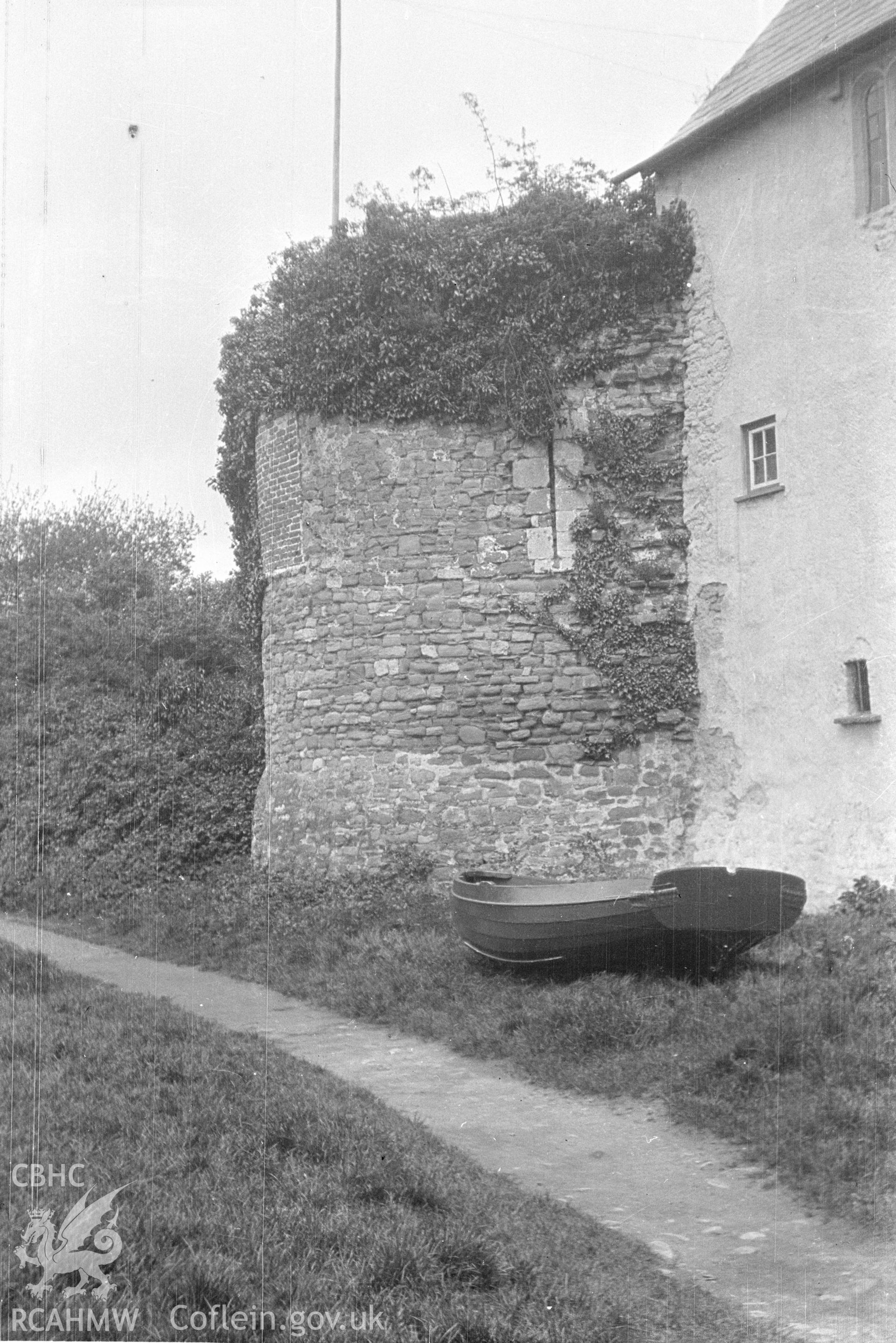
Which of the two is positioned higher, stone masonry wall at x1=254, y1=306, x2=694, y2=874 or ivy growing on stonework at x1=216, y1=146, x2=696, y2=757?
ivy growing on stonework at x1=216, y1=146, x2=696, y2=757

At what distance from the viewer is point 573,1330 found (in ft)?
12.9

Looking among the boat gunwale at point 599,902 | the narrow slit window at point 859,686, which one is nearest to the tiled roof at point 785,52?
the narrow slit window at point 859,686

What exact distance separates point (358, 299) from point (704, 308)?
3.90 meters

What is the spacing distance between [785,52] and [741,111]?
758mm

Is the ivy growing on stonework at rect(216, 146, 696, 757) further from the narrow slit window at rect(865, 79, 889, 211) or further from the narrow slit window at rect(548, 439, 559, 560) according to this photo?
the narrow slit window at rect(865, 79, 889, 211)

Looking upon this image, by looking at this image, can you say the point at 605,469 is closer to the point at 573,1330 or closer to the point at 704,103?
the point at 704,103

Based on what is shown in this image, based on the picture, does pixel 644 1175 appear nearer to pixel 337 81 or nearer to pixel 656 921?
pixel 656 921

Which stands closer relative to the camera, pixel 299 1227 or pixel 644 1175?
pixel 299 1227

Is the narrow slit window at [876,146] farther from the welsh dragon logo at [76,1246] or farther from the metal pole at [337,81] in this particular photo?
the welsh dragon logo at [76,1246]

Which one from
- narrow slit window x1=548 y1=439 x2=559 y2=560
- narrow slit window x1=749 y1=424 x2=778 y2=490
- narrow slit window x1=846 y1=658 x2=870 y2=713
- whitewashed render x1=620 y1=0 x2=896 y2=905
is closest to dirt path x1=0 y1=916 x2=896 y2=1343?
whitewashed render x1=620 y1=0 x2=896 y2=905

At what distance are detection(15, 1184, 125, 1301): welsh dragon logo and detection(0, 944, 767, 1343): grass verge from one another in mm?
43

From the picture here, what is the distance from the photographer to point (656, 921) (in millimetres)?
8328

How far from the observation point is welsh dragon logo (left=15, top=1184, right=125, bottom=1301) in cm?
367

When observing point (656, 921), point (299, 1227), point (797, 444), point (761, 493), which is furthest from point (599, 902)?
point (797, 444)
